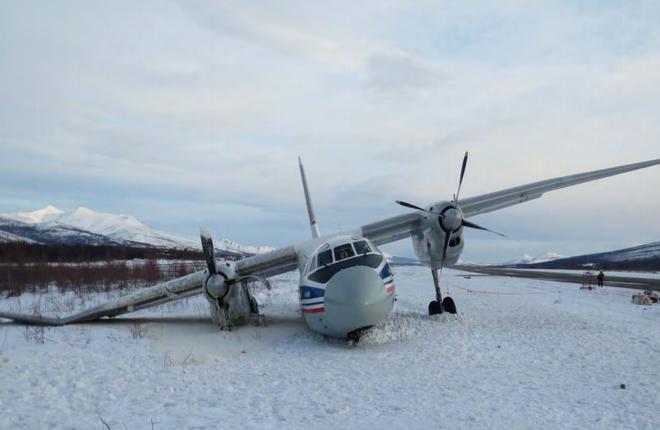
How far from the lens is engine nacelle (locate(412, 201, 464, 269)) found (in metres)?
15.3

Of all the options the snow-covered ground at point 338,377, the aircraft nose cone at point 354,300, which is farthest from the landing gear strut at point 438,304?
the aircraft nose cone at point 354,300

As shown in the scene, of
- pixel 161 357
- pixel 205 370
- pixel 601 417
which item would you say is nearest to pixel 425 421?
pixel 601 417

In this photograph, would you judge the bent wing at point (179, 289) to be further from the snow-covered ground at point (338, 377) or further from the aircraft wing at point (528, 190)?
the aircraft wing at point (528, 190)

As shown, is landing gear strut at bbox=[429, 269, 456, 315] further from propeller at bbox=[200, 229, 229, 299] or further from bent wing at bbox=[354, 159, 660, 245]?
propeller at bbox=[200, 229, 229, 299]

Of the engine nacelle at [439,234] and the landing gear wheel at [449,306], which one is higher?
the engine nacelle at [439,234]

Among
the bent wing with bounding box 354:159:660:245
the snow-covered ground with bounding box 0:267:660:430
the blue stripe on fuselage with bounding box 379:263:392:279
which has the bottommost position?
the snow-covered ground with bounding box 0:267:660:430

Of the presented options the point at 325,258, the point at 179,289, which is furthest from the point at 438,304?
the point at 179,289

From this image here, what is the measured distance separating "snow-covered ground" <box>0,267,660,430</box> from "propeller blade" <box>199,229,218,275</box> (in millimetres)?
2066

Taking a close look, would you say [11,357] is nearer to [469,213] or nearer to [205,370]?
[205,370]

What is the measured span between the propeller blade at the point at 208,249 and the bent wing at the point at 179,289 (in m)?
0.82

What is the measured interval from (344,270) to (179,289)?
24.5 feet

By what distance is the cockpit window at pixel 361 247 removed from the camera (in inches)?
506

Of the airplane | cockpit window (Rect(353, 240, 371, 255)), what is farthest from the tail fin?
cockpit window (Rect(353, 240, 371, 255))

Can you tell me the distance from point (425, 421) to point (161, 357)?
271 inches
